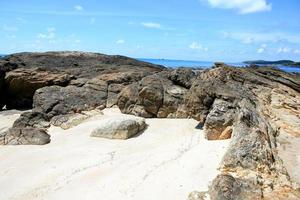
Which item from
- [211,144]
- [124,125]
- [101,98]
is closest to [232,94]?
[211,144]

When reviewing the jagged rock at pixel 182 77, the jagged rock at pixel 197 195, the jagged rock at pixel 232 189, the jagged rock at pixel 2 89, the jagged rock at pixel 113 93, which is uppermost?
the jagged rock at pixel 182 77

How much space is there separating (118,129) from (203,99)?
3.09 m

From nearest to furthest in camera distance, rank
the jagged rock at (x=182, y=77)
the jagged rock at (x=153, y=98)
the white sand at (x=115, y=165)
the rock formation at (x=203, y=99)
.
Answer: the rock formation at (x=203, y=99), the white sand at (x=115, y=165), the jagged rock at (x=153, y=98), the jagged rock at (x=182, y=77)

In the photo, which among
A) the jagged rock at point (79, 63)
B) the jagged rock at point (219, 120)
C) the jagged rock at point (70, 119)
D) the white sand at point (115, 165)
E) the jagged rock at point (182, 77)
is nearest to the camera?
the white sand at point (115, 165)

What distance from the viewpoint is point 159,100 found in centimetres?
1678

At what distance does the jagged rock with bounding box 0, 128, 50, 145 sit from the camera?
14695mm

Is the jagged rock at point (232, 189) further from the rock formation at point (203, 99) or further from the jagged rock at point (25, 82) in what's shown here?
the jagged rock at point (25, 82)

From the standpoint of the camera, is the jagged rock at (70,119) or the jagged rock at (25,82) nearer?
the jagged rock at (70,119)

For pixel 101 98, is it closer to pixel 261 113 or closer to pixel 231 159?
pixel 261 113

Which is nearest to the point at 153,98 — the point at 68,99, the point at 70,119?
the point at 70,119

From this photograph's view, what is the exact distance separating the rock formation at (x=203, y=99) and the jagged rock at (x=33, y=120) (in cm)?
4

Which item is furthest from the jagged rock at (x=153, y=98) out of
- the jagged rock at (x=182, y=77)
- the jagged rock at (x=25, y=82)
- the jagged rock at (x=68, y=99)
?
the jagged rock at (x=25, y=82)

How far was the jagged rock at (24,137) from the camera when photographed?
14695 mm

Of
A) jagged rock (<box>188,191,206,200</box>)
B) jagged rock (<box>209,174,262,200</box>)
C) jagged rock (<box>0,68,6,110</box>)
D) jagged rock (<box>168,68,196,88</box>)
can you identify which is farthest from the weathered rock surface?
jagged rock (<box>0,68,6,110</box>)
